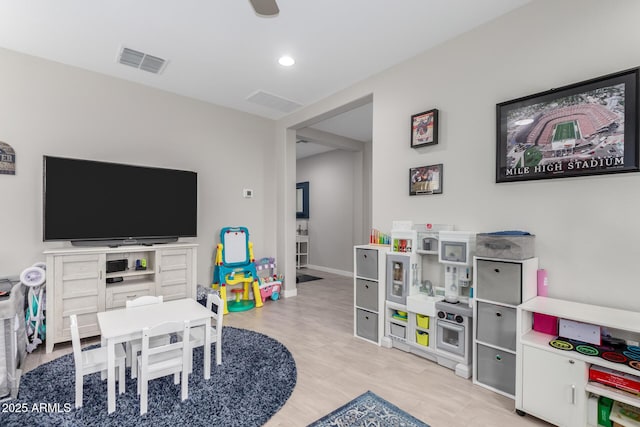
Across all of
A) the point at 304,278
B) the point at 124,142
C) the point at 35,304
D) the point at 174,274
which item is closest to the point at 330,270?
the point at 304,278

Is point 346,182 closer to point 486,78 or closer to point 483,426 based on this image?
point 486,78

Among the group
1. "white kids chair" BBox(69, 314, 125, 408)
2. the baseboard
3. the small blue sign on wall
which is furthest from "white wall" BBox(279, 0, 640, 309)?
the small blue sign on wall

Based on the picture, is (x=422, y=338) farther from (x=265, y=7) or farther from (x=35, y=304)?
(x=35, y=304)

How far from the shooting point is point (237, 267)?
4.59 metres

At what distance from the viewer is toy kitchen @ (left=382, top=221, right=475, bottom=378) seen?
2.68m

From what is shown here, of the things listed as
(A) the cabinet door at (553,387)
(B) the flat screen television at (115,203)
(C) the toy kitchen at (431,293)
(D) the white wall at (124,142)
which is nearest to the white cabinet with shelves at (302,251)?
(D) the white wall at (124,142)

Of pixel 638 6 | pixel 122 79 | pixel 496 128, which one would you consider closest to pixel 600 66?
pixel 638 6

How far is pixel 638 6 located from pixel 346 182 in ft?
17.6

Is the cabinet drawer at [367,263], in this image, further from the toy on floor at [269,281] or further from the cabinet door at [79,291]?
the cabinet door at [79,291]

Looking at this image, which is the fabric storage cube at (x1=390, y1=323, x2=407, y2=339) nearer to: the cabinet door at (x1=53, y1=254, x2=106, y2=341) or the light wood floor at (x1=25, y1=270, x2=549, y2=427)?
the light wood floor at (x1=25, y1=270, x2=549, y2=427)

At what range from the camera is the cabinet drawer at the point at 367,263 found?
3.30 m

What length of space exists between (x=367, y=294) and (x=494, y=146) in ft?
6.17

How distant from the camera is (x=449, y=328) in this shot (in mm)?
2711

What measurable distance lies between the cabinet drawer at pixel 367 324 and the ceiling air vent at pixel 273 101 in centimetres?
302
